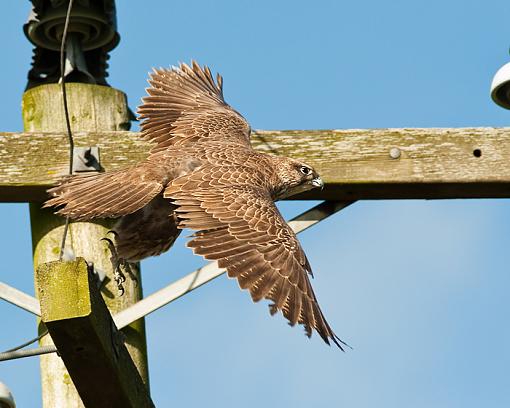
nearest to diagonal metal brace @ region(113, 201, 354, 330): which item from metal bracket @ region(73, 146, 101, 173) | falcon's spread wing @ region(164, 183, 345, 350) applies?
falcon's spread wing @ region(164, 183, 345, 350)

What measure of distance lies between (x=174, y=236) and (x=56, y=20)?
1230 millimetres

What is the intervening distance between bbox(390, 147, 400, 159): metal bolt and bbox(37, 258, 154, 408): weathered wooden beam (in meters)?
1.79

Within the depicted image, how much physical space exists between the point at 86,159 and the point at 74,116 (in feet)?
0.96

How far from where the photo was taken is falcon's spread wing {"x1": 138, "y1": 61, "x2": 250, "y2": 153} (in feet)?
18.7

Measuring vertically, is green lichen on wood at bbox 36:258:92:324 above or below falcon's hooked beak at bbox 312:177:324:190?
below

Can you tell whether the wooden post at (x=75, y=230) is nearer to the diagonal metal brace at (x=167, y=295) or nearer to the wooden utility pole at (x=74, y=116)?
the wooden utility pole at (x=74, y=116)

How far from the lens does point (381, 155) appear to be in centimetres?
520

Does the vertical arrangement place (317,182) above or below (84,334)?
above

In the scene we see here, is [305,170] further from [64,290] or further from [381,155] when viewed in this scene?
[64,290]

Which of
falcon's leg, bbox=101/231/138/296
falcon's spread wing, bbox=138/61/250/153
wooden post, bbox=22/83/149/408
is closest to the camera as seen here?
falcon's leg, bbox=101/231/138/296

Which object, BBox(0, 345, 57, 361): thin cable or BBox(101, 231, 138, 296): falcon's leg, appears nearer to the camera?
BBox(0, 345, 57, 361): thin cable

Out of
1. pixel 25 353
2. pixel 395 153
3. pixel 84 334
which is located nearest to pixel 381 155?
pixel 395 153

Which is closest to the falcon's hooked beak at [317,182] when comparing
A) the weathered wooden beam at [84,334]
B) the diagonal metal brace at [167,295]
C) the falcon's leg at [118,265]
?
the diagonal metal brace at [167,295]

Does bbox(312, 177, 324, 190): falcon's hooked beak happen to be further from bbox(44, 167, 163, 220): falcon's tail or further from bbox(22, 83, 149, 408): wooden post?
bbox(22, 83, 149, 408): wooden post
